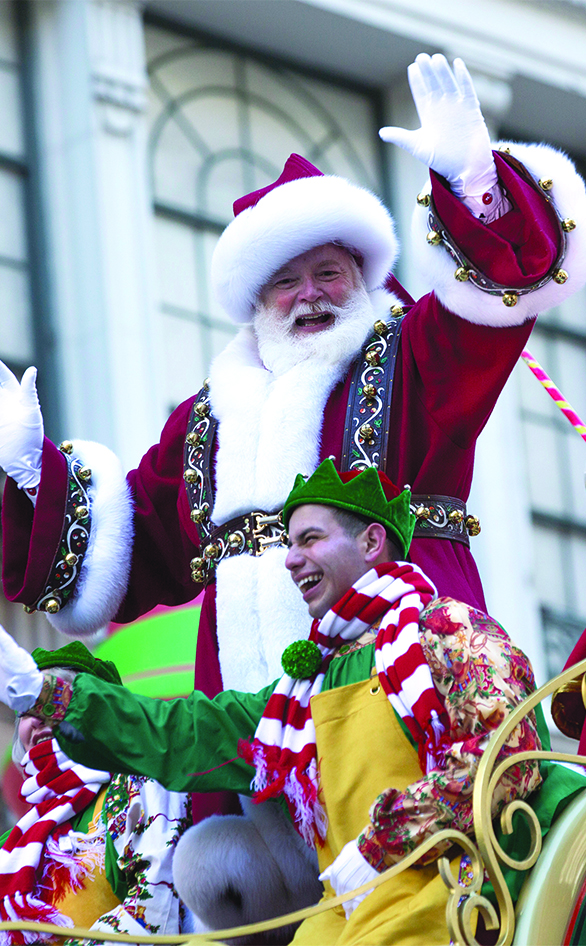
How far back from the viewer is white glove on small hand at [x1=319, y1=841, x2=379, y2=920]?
2.47 metres

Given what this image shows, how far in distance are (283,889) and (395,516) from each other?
0.74m

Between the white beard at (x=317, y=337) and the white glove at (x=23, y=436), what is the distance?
20.7 inches

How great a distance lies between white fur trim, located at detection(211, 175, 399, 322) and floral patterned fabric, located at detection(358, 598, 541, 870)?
1.23 m

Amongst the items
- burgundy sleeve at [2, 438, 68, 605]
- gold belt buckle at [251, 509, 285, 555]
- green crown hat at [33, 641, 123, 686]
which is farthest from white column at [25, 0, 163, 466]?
gold belt buckle at [251, 509, 285, 555]

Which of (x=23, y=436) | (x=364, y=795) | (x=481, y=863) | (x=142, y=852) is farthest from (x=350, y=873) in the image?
(x=23, y=436)

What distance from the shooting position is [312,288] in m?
3.53

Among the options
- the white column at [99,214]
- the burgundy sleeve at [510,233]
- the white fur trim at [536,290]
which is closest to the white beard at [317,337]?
the white fur trim at [536,290]

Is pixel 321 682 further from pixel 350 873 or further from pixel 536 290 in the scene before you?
pixel 536 290

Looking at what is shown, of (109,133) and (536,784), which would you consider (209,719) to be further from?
(109,133)

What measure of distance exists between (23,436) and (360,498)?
1.03 metres

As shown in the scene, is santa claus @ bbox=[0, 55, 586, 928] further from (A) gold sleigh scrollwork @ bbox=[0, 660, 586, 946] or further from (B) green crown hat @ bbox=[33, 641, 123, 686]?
(A) gold sleigh scrollwork @ bbox=[0, 660, 586, 946]

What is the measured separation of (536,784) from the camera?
251cm

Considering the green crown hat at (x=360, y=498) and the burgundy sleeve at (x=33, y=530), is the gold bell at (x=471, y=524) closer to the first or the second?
the green crown hat at (x=360, y=498)

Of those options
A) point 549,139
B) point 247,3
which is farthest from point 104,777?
point 549,139
